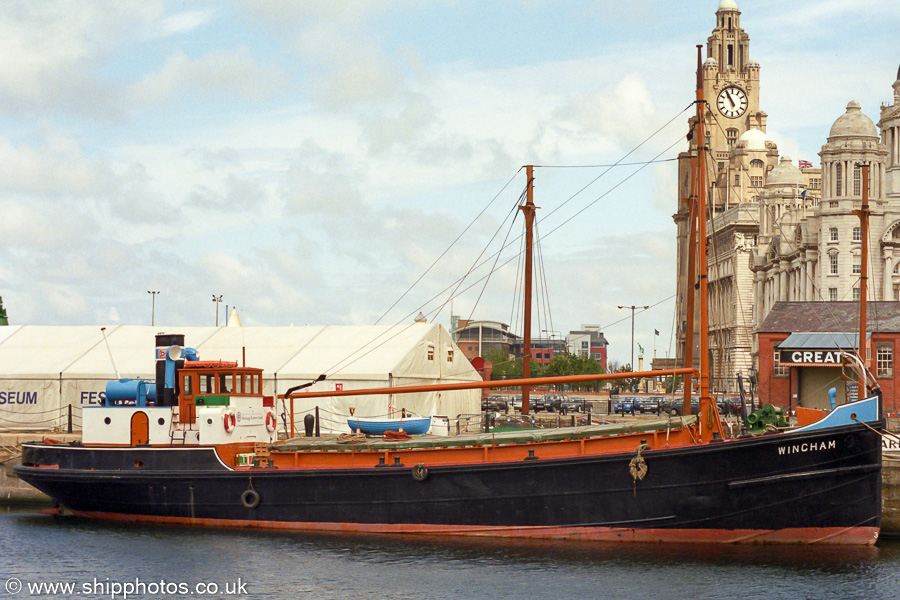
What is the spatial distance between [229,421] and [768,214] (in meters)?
95.3

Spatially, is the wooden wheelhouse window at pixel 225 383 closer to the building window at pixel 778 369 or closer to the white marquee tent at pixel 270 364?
the white marquee tent at pixel 270 364

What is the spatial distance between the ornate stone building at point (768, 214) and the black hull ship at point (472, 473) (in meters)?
19.9

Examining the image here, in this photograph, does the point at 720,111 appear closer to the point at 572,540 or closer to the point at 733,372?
the point at 733,372

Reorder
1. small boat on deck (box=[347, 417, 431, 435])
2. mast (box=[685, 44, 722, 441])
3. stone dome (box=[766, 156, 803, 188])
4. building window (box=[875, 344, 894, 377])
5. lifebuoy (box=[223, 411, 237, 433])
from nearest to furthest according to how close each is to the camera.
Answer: mast (box=[685, 44, 722, 441]) → lifebuoy (box=[223, 411, 237, 433]) → small boat on deck (box=[347, 417, 431, 435]) → building window (box=[875, 344, 894, 377]) → stone dome (box=[766, 156, 803, 188])

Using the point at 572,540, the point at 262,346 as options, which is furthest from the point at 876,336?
the point at 572,540

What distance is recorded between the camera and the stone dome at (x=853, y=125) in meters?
90.1

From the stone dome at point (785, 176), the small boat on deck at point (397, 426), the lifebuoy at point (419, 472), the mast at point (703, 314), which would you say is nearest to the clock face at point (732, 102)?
the stone dome at point (785, 176)

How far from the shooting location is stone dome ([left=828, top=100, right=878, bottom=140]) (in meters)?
90.1

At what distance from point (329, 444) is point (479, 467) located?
439cm

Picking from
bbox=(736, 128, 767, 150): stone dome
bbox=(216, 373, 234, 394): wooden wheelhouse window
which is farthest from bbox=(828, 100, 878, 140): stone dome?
bbox=(216, 373, 234, 394): wooden wheelhouse window

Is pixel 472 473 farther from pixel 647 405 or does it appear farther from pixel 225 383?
pixel 647 405

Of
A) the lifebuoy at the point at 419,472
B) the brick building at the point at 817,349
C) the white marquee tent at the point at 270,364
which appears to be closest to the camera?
the lifebuoy at the point at 419,472

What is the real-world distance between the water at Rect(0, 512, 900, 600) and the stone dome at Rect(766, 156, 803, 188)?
307ft

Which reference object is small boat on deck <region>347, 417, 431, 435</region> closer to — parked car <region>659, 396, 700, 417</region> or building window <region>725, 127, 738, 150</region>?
parked car <region>659, 396, 700, 417</region>
